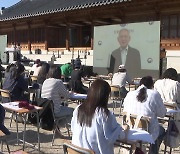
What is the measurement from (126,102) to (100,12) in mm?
10907

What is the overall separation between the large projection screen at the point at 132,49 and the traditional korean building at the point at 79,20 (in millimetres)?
1213

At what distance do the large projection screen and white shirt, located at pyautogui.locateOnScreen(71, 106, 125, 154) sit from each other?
8.02 metres

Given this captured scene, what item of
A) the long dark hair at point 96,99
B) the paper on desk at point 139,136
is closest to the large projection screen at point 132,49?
the paper on desk at point 139,136

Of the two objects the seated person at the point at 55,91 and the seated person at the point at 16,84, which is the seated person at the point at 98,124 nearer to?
the seated person at the point at 55,91

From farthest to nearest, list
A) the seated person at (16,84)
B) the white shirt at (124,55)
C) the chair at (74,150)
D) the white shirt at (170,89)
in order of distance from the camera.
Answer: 1. the white shirt at (124,55)
2. the seated person at (16,84)
3. the white shirt at (170,89)
4. the chair at (74,150)

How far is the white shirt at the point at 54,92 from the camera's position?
5178mm

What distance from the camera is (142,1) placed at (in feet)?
39.5

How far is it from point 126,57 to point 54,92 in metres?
6.72

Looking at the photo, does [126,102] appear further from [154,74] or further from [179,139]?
Answer: [154,74]

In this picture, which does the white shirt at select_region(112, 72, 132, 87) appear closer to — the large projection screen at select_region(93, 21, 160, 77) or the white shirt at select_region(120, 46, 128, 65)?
the large projection screen at select_region(93, 21, 160, 77)

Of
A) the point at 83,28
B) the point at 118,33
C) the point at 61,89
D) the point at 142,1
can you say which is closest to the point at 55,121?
the point at 61,89

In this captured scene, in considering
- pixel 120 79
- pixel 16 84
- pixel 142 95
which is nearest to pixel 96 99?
pixel 142 95

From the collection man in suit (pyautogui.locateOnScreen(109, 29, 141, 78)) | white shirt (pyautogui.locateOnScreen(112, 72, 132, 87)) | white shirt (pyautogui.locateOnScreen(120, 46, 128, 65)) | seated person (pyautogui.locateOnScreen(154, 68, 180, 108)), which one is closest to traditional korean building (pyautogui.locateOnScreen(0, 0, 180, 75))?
man in suit (pyautogui.locateOnScreen(109, 29, 141, 78))

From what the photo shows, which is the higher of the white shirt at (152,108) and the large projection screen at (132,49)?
the large projection screen at (132,49)
